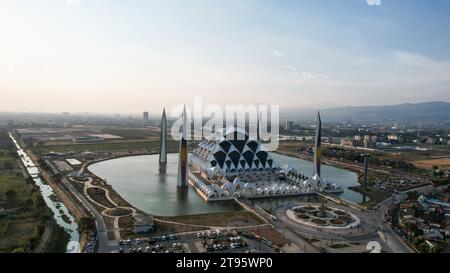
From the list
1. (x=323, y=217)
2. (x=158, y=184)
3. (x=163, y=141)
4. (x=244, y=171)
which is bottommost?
(x=323, y=217)

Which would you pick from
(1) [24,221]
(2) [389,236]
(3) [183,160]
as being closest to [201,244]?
(2) [389,236]

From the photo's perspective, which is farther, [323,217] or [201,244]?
[323,217]

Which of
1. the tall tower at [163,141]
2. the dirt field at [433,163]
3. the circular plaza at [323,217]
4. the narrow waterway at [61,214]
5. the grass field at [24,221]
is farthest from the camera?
the dirt field at [433,163]

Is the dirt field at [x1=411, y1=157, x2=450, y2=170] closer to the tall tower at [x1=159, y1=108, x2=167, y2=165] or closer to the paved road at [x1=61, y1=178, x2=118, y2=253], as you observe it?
the tall tower at [x1=159, y1=108, x2=167, y2=165]

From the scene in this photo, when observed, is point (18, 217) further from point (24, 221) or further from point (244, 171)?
point (244, 171)

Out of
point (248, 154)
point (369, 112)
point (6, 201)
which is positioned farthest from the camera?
point (369, 112)

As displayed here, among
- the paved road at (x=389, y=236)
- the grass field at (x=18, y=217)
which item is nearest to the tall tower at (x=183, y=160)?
the grass field at (x=18, y=217)

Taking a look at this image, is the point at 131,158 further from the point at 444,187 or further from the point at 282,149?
the point at 444,187

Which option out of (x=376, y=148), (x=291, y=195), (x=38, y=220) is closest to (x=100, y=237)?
(x=38, y=220)

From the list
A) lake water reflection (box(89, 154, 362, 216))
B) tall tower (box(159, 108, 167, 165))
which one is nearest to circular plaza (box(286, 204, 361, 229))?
lake water reflection (box(89, 154, 362, 216))

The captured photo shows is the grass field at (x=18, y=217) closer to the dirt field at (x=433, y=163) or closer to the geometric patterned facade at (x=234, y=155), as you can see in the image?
the geometric patterned facade at (x=234, y=155)

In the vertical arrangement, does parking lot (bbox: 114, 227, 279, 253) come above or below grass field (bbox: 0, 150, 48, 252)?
below
